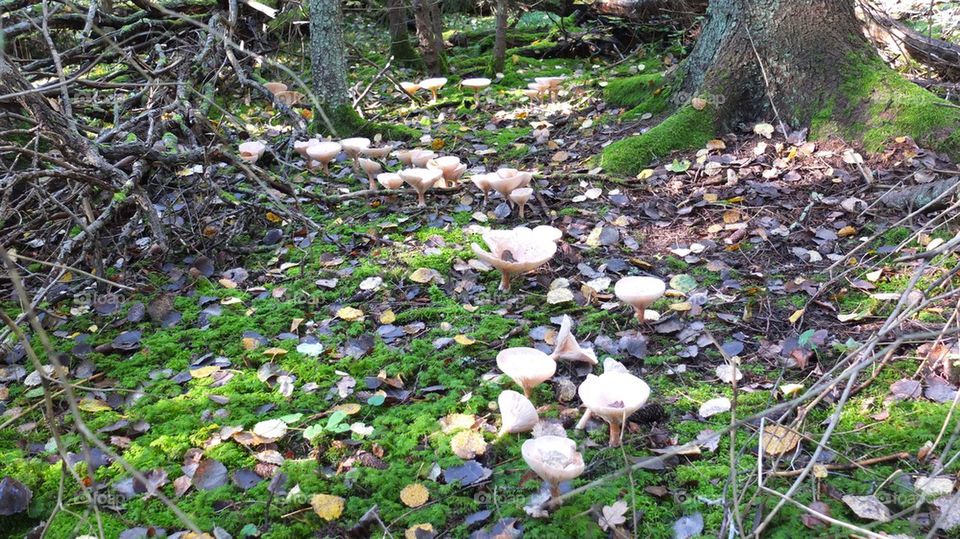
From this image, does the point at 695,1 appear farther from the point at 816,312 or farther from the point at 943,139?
the point at 816,312

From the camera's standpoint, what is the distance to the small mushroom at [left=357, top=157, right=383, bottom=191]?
14.5 feet

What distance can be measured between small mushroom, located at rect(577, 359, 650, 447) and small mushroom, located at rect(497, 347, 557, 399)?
194mm

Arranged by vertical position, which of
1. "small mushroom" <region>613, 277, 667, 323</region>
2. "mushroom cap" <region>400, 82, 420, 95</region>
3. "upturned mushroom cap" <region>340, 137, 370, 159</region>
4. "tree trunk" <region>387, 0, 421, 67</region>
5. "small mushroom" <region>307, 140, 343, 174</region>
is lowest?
"small mushroom" <region>613, 277, 667, 323</region>

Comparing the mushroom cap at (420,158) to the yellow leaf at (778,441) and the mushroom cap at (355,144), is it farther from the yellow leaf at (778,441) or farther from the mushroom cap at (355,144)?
the yellow leaf at (778,441)

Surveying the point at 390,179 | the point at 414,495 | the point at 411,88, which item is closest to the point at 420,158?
the point at 390,179

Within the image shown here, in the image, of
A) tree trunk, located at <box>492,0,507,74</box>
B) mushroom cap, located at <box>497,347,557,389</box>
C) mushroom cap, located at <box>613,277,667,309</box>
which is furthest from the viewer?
tree trunk, located at <box>492,0,507,74</box>

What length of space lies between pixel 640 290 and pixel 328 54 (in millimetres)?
3700

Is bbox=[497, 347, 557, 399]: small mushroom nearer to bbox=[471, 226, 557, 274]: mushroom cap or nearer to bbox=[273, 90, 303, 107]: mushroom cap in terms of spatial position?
bbox=[471, 226, 557, 274]: mushroom cap

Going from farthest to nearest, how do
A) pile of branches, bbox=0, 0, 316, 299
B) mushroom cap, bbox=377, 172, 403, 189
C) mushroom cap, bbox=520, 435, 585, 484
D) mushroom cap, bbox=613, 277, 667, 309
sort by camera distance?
mushroom cap, bbox=377, 172, 403, 189
pile of branches, bbox=0, 0, 316, 299
mushroom cap, bbox=613, 277, 667, 309
mushroom cap, bbox=520, 435, 585, 484

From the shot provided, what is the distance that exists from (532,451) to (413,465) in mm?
516

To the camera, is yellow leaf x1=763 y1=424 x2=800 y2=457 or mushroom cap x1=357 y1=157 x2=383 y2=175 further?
mushroom cap x1=357 y1=157 x2=383 y2=175

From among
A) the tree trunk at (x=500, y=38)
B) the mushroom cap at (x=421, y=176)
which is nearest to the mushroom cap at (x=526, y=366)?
the mushroom cap at (x=421, y=176)

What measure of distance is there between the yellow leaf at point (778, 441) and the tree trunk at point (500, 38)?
5.50 meters

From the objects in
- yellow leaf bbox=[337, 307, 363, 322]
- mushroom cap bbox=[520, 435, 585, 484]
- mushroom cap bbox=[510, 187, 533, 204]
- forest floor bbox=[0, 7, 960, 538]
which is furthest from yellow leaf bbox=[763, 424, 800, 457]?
mushroom cap bbox=[510, 187, 533, 204]
